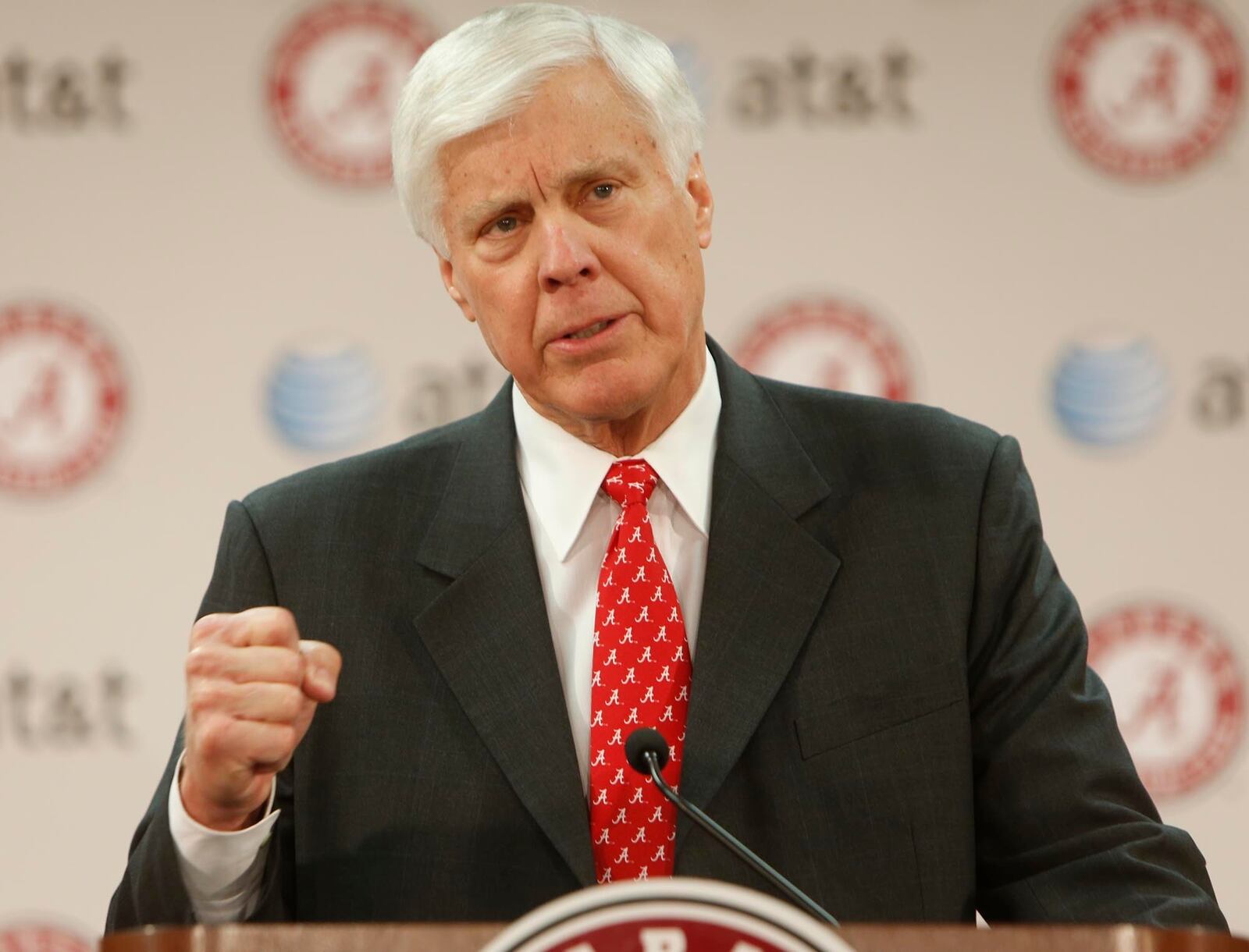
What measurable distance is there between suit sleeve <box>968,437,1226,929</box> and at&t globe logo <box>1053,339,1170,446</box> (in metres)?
0.89

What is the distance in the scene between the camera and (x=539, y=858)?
4.85 ft

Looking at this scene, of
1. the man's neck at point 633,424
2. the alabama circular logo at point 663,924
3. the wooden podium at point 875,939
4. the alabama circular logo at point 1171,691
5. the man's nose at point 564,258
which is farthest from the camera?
the alabama circular logo at point 1171,691

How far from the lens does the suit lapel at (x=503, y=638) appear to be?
4.83 feet

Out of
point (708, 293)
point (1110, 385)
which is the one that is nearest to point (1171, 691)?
point (1110, 385)

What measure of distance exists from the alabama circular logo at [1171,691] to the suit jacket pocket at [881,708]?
1013 millimetres

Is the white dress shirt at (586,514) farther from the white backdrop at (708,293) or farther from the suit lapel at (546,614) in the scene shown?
the white backdrop at (708,293)

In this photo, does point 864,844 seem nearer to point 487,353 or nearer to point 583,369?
point 583,369

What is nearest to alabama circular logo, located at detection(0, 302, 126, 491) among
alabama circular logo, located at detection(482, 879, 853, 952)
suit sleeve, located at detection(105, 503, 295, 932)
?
suit sleeve, located at detection(105, 503, 295, 932)

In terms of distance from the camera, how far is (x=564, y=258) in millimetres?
1595

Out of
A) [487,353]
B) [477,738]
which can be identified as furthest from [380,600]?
[487,353]

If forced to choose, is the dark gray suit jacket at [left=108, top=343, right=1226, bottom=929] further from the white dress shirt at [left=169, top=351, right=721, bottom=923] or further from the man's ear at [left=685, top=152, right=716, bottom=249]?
the man's ear at [left=685, top=152, right=716, bottom=249]

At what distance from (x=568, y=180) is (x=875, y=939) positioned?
2.87 feet

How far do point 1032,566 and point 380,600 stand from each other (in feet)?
2.18

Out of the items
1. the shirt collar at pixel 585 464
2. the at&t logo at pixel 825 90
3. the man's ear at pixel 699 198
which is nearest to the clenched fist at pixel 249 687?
the shirt collar at pixel 585 464
